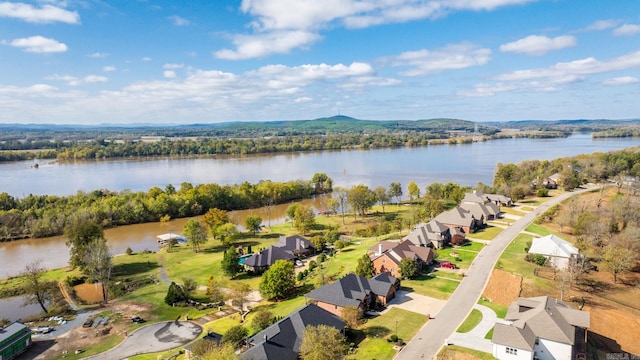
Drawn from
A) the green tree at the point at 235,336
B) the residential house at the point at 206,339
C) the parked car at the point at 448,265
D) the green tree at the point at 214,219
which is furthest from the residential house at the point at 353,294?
the green tree at the point at 214,219

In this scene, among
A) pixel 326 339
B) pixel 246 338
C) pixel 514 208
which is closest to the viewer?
pixel 326 339

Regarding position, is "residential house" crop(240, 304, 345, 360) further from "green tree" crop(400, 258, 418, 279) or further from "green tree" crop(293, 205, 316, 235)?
"green tree" crop(293, 205, 316, 235)

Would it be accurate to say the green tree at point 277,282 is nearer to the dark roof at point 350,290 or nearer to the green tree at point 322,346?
the dark roof at point 350,290

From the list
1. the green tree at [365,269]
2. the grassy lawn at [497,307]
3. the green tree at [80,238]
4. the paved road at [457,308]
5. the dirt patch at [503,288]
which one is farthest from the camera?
the green tree at [80,238]

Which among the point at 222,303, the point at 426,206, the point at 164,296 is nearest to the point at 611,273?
the point at 426,206

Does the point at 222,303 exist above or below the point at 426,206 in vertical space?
below

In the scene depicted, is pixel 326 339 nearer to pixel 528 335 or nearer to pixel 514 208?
pixel 528 335
